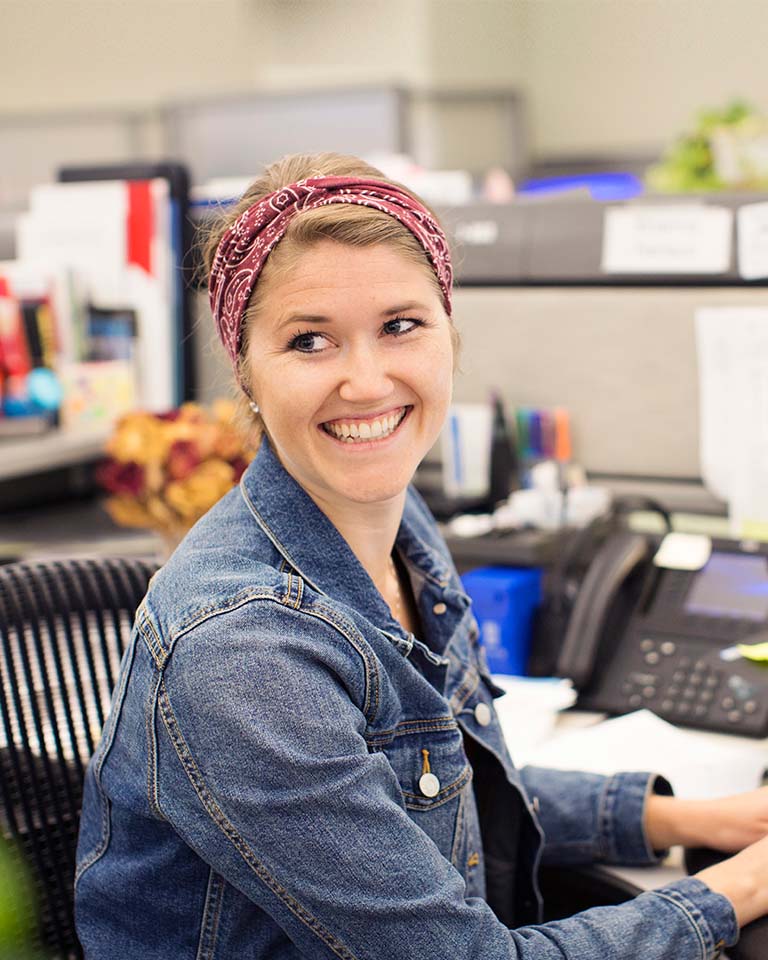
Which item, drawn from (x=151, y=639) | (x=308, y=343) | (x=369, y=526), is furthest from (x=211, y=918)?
(x=308, y=343)

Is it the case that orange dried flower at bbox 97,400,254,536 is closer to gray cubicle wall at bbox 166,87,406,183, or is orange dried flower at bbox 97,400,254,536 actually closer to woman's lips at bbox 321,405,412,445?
woman's lips at bbox 321,405,412,445

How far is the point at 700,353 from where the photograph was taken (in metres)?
1.74

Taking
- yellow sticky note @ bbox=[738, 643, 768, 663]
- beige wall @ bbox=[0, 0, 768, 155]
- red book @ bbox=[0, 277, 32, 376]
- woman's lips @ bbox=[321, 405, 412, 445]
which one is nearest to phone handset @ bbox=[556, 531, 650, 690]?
yellow sticky note @ bbox=[738, 643, 768, 663]

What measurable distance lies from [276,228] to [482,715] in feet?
1.59

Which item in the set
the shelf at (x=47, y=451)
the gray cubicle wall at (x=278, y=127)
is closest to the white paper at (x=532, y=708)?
the shelf at (x=47, y=451)

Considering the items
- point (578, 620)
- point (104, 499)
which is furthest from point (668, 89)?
point (578, 620)

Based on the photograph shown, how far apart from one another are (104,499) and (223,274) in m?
1.73

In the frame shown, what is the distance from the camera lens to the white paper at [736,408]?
1.69m

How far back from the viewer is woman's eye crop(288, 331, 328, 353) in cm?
97

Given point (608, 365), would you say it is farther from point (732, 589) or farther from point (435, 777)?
point (435, 777)

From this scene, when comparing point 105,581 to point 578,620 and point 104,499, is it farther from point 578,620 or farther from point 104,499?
point 104,499

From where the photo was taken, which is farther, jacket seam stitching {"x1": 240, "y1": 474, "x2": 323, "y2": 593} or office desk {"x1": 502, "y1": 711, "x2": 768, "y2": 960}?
office desk {"x1": 502, "y1": 711, "x2": 768, "y2": 960}

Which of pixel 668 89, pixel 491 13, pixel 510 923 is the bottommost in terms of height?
pixel 510 923

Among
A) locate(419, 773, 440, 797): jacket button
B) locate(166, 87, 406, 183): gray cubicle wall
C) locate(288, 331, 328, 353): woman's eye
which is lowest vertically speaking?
locate(419, 773, 440, 797): jacket button
